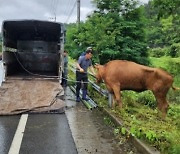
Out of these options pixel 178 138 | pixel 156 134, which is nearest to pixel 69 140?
pixel 156 134

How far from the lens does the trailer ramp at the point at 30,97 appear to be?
1022cm

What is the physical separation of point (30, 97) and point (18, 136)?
11.1ft

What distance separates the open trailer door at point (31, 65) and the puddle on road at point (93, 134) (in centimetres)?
80

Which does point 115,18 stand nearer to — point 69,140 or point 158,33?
point 69,140

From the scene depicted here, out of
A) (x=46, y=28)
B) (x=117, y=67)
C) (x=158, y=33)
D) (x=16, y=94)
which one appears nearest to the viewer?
(x=117, y=67)

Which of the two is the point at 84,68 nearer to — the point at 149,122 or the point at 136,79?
the point at 136,79

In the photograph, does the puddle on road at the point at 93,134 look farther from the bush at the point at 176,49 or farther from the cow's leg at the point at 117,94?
the bush at the point at 176,49

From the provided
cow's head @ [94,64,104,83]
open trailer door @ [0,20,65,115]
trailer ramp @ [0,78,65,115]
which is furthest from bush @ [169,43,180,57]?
cow's head @ [94,64,104,83]

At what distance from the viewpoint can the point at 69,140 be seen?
24.1 feet

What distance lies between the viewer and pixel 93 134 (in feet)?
25.9

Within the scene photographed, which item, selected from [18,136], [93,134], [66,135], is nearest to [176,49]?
[93,134]

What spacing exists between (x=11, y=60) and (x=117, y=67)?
19.5 feet

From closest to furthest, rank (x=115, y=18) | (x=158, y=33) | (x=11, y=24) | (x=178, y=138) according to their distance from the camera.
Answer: (x=178, y=138) → (x=11, y=24) → (x=115, y=18) → (x=158, y=33)

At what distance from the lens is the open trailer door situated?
34.6 feet
